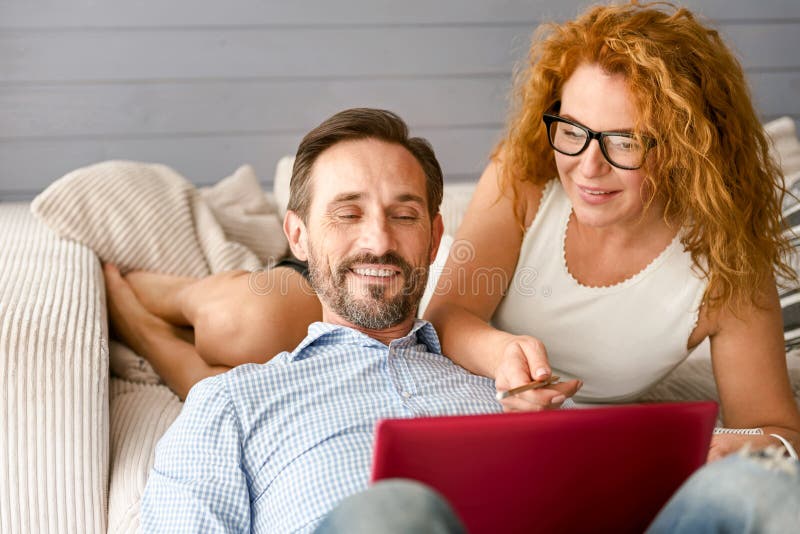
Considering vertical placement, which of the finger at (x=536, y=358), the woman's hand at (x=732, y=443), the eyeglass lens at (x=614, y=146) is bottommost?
the woman's hand at (x=732, y=443)

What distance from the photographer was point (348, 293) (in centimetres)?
125

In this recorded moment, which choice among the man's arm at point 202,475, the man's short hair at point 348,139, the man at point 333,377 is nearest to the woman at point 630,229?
the man at point 333,377

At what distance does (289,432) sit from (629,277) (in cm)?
71

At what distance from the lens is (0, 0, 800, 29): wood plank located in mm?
2438

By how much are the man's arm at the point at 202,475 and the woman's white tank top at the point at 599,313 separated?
0.65 m

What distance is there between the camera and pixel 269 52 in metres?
2.59

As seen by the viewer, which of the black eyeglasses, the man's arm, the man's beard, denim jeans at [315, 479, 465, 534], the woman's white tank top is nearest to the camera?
denim jeans at [315, 479, 465, 534]

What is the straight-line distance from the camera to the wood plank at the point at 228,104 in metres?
2.50

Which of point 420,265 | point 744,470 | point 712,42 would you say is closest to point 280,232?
point 420,265

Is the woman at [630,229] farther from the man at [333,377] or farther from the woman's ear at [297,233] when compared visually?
the woman's ear at [297,233]

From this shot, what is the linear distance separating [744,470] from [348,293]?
→ 1.97ft

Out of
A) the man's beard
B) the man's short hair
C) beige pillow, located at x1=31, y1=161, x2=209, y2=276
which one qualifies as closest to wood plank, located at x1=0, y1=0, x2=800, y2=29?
beige pillow, located at x1=31, y1=161, x2=209, y2=276

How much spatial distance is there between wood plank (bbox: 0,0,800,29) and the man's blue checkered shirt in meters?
1.55

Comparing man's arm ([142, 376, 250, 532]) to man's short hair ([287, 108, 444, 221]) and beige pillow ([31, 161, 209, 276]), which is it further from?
beige pillow ([31, 161, 209, 276])
